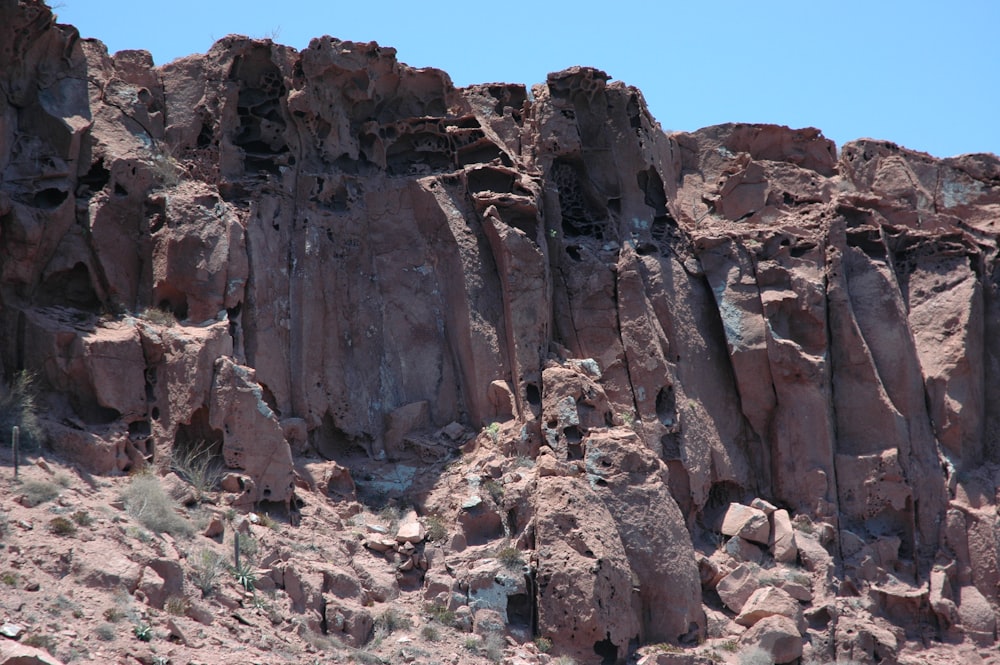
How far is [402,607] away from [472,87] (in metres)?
11.0

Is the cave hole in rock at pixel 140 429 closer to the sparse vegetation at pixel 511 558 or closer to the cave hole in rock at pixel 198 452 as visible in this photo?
the cave hole in rock at pixel 198 452

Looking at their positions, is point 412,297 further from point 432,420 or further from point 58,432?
point 58,432

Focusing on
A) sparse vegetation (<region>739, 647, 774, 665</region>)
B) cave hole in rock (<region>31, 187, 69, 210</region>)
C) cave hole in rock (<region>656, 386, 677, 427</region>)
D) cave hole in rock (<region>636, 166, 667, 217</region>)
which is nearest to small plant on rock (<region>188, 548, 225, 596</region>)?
cave hole in rock (<region>31, 187, 69, 210</region>)

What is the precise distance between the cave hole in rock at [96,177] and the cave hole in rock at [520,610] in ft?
31.4

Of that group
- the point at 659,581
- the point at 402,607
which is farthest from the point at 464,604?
the point at 659,581

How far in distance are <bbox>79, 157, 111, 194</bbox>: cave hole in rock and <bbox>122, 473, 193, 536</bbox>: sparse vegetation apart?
542cm

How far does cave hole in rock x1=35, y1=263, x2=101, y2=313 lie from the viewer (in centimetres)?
Answer: 2239

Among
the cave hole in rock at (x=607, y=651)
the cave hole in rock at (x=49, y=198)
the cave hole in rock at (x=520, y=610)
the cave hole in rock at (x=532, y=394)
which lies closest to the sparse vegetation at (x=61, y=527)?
the cave hole in rock at (x=49, y=198)

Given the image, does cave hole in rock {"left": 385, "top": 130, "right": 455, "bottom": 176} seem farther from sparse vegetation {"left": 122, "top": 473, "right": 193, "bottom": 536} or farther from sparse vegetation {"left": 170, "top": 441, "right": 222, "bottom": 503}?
sparse vegetation {"left": 122, "top": 473, "right": 193, "bottom": 536}

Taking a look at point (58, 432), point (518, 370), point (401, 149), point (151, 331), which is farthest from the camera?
point (401, 149)

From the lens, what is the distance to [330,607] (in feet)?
68.1

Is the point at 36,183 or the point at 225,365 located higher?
the point at 36,183

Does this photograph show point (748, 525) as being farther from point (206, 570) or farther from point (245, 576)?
point (206, 570)

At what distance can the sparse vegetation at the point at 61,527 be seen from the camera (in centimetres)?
1834
